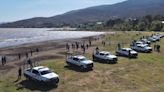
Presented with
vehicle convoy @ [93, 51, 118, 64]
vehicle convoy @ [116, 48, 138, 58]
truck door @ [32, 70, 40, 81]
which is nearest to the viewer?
truck door @ [32, 70, 40, 81]

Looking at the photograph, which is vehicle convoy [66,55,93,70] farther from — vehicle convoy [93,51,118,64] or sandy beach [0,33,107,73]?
sandy beach [0,33,107,73]

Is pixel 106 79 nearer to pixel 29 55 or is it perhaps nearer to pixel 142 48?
pixel 142 48

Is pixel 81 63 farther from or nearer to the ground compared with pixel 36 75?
farther from the ground

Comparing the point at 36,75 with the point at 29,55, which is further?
the point at 29,55

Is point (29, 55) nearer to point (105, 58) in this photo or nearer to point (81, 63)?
point (105, 58)

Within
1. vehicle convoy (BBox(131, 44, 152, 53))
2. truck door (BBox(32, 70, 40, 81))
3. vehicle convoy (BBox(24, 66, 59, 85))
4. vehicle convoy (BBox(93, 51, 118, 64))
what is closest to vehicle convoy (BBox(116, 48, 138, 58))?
vehicle convoy (BBox(93, 51, 118, 64))

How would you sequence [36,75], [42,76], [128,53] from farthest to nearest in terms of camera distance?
[128,53], [36,75], [42,76]

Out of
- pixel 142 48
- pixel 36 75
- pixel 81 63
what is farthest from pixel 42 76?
pixel 142 48

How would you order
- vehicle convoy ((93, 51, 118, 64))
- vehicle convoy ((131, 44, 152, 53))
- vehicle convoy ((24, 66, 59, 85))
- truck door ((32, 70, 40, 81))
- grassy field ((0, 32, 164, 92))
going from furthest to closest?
vehicle convoy ((131, 44, 152, 53)) < vehicle convoy ((93, 51, 118, 64)) < truck door ((32, 70, 40, 81)) < vehicle convoy ((24, 66, 59, 85)) < grassy field ((0, 32, 164, 92))

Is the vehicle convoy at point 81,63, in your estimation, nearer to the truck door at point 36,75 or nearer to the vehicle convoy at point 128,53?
the truck door at point 36,75

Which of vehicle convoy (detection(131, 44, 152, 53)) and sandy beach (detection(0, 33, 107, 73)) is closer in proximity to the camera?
sandy beach (detection(0, 33, 107, 73))

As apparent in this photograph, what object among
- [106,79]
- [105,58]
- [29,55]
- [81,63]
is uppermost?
[81,63]

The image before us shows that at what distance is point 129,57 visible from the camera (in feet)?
184

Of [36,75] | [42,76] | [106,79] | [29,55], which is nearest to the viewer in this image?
[42,76]
